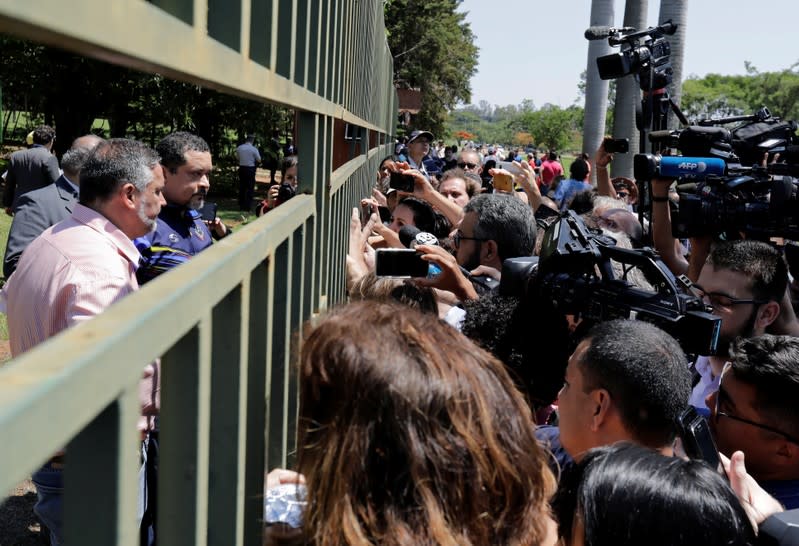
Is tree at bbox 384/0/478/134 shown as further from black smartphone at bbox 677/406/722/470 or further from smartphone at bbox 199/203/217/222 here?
black smartphone at bbox 677/406/722/470

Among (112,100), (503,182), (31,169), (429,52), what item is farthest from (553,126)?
(503,182)

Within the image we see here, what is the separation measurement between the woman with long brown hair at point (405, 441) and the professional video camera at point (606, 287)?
1164 mm

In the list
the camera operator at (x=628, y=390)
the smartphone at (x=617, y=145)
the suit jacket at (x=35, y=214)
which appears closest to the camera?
the camera operator at (x=628, y=390)

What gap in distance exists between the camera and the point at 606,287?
2426 millimetres

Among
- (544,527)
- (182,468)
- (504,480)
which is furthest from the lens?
(544,527)

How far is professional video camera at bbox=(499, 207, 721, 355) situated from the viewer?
225 cm

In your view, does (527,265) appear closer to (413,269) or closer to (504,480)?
(413,269)

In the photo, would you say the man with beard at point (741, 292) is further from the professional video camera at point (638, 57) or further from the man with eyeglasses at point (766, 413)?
the professional video camera at point (638, 57)

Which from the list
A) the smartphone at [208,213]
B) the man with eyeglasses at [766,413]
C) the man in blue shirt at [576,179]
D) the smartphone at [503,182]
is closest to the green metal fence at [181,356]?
the man with eyeglasses at [766,413]

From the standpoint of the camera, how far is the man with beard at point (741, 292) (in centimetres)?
305

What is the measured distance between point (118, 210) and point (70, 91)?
403 inches

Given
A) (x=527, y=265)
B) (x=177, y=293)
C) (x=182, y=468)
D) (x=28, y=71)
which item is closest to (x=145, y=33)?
(x=177, y=293)

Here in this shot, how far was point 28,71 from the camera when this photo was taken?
9.71 meters

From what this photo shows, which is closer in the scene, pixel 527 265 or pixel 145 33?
pixel 145 33
